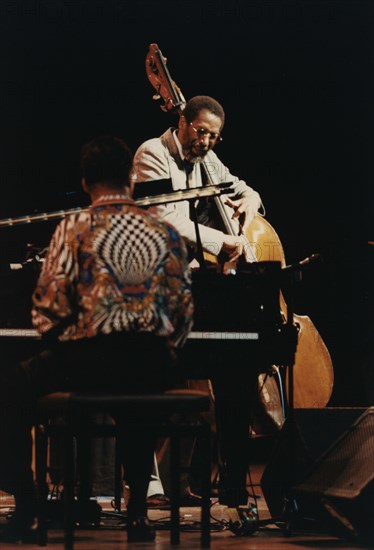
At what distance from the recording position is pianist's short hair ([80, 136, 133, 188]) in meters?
3.21

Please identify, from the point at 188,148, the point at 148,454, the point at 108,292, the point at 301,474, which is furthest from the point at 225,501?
the point at 188,148

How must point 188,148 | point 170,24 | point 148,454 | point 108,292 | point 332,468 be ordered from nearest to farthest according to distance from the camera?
1. point 108,292
2. point 148,454
3. point 332,468
4. point 188,148
5. point 170,24

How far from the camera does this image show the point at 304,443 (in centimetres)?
393

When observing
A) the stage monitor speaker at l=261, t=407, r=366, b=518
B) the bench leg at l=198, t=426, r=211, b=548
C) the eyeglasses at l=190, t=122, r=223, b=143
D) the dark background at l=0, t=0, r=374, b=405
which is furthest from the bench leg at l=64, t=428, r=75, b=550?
the dark background at l=0, t=0, r=374, b=405

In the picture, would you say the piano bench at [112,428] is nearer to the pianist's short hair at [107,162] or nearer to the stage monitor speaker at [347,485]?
the stage monitor speaker at [347,485]

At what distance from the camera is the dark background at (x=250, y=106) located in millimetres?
5457

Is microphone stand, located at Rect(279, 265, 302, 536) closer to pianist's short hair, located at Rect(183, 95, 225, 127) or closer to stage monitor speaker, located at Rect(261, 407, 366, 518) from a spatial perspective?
stage monitor speaker, located at Rect(261, 407, 366, 518)

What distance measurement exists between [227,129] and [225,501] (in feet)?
8.87

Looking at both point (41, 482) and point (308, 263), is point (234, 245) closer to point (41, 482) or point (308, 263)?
point (308, 263)

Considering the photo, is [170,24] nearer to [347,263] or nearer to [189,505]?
[347,263]

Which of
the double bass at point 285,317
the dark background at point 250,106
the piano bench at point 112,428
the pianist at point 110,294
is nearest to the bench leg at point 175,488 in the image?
the piano bench at point 112,428

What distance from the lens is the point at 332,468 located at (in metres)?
3.73

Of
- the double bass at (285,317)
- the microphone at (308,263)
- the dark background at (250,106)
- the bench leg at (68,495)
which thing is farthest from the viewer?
the dark background at (250,106)

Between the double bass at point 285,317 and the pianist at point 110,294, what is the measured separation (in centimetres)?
149
